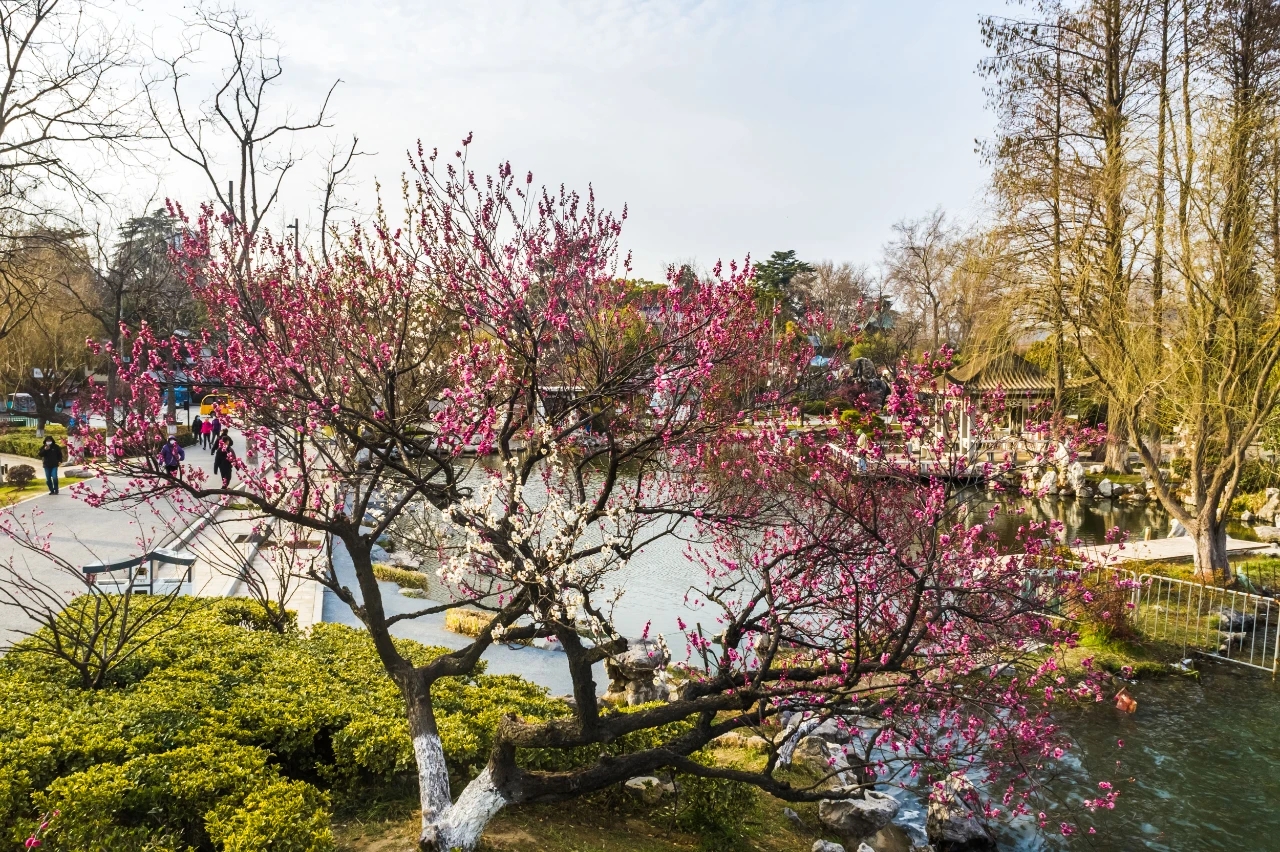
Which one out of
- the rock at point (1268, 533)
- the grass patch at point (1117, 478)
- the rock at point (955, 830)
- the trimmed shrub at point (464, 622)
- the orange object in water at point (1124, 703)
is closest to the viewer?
the rock at point (955, 830)

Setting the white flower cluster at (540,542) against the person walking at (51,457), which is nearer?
the white flower cluster at (540,542)

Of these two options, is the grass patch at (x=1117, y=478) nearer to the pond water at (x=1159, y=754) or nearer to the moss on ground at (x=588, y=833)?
the pond water at (x=1159, y=754)

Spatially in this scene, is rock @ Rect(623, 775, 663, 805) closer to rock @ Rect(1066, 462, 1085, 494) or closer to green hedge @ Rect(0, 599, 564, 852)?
green hedge @ Rect(0, 599, 564, 852)

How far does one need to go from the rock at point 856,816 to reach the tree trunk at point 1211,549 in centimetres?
1030

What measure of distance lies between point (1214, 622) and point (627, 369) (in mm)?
11851

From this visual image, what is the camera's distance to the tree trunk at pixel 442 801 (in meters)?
5.33

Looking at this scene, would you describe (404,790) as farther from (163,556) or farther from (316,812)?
(163,556)

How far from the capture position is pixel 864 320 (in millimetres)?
7191

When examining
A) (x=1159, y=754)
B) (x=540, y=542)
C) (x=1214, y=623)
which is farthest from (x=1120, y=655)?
(x=540, y=542)

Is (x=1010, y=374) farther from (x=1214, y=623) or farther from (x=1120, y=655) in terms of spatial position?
(x=1120, y=655)

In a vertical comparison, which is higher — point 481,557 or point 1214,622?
point 481,557

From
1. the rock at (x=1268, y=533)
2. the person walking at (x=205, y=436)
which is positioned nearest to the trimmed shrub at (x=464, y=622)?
the rock at (x=1268, y=533)

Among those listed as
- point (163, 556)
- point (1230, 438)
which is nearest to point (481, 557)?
point (163, 556)

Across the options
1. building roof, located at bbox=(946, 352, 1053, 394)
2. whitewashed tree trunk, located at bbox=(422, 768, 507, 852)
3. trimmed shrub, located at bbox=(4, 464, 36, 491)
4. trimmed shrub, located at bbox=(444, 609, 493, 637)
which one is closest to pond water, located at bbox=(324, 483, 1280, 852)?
trimmed shrub, located at bbox=(444, 609, 493, 637)
